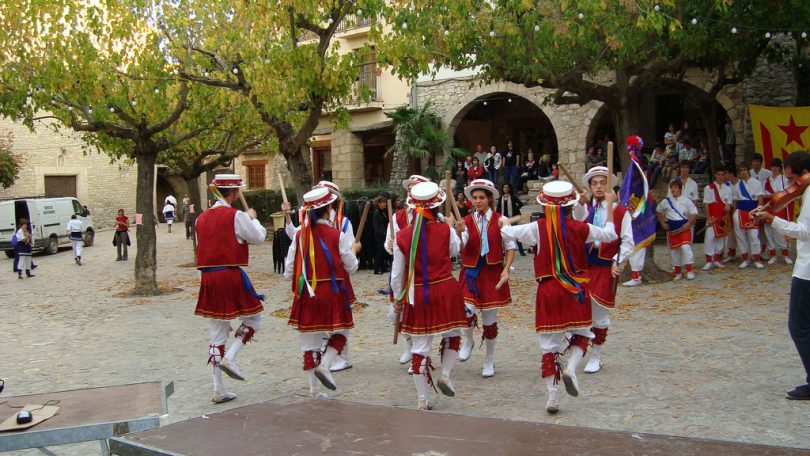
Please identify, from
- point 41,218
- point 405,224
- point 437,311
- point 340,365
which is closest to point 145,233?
point 405,224

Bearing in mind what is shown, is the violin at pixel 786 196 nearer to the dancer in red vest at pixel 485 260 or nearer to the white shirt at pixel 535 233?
the white shirt at pixel 535 233

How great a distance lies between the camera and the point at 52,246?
89.9ft

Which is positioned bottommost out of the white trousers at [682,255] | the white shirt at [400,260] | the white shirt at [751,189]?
the white trousers at [682,255]

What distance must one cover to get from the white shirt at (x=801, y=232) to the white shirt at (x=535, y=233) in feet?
3.88

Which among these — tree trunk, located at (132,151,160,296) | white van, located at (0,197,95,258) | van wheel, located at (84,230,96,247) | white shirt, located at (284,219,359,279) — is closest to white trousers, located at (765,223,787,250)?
white shirt, located at (284,219,359,279)

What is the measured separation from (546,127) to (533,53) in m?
15.5

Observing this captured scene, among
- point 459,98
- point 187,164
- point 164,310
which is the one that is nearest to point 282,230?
point 164,310

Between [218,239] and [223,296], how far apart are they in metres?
0.51

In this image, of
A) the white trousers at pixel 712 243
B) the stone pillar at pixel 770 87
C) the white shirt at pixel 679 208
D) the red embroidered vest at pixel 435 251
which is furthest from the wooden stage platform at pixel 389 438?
the stone pillar at pixel 770 87

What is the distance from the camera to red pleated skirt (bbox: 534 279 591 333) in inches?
233

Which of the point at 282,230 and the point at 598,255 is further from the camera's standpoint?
the point at 282,230

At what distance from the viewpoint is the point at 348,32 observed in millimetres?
28062

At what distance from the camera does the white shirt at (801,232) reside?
5.67 metres

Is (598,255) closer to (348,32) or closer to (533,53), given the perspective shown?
(533,53)
